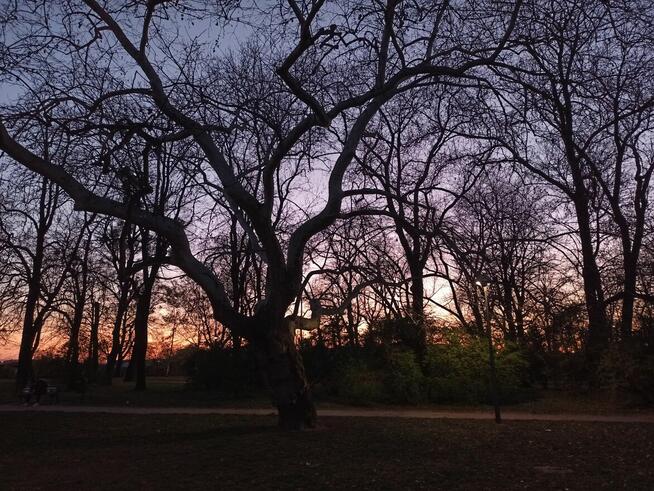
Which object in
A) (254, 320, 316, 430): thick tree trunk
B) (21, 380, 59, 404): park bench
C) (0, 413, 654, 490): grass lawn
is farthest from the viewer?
(21, 380, 59, 404): park bench

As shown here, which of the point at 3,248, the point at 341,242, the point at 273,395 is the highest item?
the point at 3,248

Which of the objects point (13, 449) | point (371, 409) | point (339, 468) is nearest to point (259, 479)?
point (339, 468)

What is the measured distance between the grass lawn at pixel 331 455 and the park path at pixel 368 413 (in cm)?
177

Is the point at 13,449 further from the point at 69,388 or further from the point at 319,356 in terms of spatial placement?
the point at 69,388

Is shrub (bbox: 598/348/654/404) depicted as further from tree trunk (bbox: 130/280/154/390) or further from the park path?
tree trunk (bbox: 130/280/154/390)

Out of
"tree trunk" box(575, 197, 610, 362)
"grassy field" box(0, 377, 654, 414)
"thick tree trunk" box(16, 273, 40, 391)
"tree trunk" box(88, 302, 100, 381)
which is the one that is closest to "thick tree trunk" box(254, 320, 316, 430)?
"grassy field" box(0, 377, 654, 414)

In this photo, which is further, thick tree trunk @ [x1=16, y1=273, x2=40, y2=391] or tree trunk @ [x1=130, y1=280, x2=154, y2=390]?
tree trunk @ [x1=130, y1=280, x2=154, y2=390]

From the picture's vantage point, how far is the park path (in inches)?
635

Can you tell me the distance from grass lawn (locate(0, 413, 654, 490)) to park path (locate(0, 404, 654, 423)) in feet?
5.81

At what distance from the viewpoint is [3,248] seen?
92.2 feet

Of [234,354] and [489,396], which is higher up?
[234,354]

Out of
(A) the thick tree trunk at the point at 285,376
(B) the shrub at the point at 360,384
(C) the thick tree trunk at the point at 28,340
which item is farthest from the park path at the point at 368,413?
(C) the thick tree trunk at the point at 28,340

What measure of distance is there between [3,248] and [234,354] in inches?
472

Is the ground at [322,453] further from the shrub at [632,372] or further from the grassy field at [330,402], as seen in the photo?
the grassy field at [330,402]
